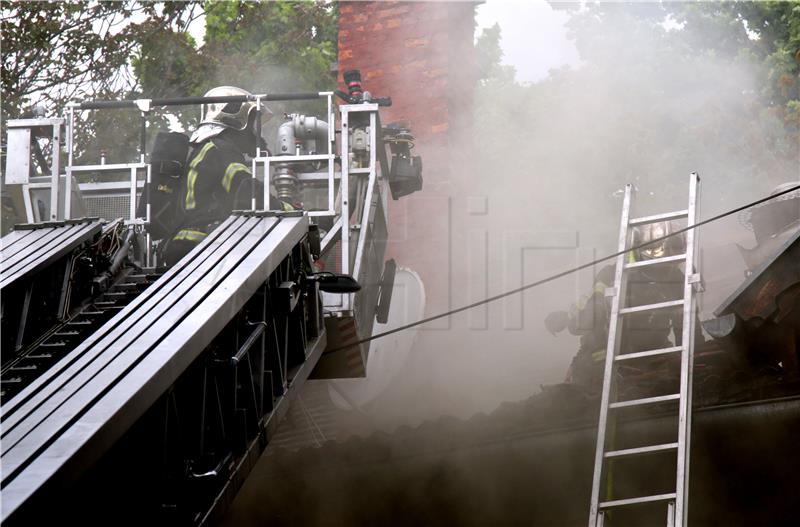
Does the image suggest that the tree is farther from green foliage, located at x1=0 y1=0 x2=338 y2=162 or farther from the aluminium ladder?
the aluminium ladder

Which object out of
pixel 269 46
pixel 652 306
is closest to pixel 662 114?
pixel 269 46

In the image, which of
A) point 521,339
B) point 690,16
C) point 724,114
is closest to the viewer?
point 521,339

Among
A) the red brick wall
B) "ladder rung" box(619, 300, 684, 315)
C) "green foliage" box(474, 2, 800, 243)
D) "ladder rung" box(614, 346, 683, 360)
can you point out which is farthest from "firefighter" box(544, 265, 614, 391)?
"green foliage" box(474, 2, 800, 243)

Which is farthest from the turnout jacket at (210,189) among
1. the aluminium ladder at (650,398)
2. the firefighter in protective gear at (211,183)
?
the aluminium ladder at (650,398)

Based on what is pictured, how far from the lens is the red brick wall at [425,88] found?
1009cm

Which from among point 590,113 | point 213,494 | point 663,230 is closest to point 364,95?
point 663,230

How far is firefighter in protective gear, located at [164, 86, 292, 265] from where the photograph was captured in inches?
241

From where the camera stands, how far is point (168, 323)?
414 cm

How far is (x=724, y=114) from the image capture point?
15734 mm

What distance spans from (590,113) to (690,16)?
445 centimetres

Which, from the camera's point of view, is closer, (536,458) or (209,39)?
(536,458)

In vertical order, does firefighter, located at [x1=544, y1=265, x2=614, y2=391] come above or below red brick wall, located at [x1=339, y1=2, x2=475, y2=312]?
below

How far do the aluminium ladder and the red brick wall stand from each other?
3615 millimetres

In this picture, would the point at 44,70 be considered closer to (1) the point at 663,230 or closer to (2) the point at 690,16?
(1) the point at 663,230
